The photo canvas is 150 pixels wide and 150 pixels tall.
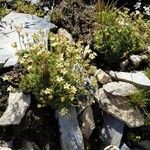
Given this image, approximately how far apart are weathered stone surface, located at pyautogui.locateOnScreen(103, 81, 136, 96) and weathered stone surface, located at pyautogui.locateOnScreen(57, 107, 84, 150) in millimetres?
701

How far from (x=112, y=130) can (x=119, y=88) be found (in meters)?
0.60

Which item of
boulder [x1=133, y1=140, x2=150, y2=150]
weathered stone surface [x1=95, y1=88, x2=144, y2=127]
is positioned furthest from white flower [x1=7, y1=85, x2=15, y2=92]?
boulder [x1=133, y1=140, x2=150, y2=150]

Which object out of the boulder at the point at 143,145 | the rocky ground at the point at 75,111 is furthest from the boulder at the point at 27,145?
the boulder at the point at 143,145

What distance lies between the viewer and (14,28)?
6.46 m

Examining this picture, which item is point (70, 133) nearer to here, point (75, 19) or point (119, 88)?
point (119, 88)

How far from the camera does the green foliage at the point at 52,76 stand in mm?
5421

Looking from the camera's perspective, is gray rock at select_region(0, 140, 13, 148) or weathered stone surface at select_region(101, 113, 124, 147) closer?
gray rock at select_region(0, 140, 13, 148)

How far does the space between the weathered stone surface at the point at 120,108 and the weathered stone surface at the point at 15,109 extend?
107 centimetres

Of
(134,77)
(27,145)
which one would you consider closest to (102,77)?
(134,77)

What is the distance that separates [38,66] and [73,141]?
1062 millimetres

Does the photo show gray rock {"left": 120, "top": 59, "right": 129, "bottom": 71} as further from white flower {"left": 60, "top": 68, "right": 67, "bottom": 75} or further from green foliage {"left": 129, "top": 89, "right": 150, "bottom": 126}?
white flower {"left": 60, "top": 68, "right": 67, "bottom": 75}

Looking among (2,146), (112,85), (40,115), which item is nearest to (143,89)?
(112,85)

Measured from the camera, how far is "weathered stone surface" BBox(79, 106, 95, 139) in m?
5.77

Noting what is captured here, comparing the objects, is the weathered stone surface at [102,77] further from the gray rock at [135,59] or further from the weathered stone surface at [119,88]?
the gray rock at [135,59]
